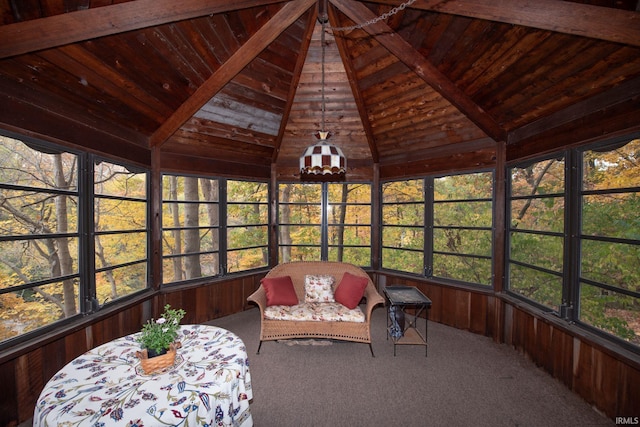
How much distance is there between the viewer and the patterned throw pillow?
4074mm

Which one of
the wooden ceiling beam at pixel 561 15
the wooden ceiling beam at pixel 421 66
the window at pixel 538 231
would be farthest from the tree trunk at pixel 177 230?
the window at pixel 538 231

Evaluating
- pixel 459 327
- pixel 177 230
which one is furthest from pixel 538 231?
pixel 177 230

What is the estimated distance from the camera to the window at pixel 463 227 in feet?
14.1

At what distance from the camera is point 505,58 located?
9.80 ft

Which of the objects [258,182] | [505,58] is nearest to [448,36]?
[505,58]

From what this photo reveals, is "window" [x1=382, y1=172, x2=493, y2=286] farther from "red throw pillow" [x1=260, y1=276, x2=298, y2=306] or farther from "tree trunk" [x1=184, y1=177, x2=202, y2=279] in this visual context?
"tree trunk" [x1=184, y1=177, x2=202, y2=279]

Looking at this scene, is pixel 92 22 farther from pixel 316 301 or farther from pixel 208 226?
pixel 316 301

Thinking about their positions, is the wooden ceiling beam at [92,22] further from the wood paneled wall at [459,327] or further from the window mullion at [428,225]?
the window mullion at [428,225]

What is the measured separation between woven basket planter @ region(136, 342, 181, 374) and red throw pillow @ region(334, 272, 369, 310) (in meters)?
2.33

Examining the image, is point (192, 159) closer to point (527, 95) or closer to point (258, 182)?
point (258, 182)

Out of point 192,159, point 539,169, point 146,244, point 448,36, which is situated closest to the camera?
point 448,36

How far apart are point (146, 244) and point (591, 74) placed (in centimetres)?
550

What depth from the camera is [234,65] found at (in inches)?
134

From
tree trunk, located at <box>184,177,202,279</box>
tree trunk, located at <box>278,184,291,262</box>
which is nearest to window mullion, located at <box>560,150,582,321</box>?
tree trunk, located at <box>278,184,291,262</box>
